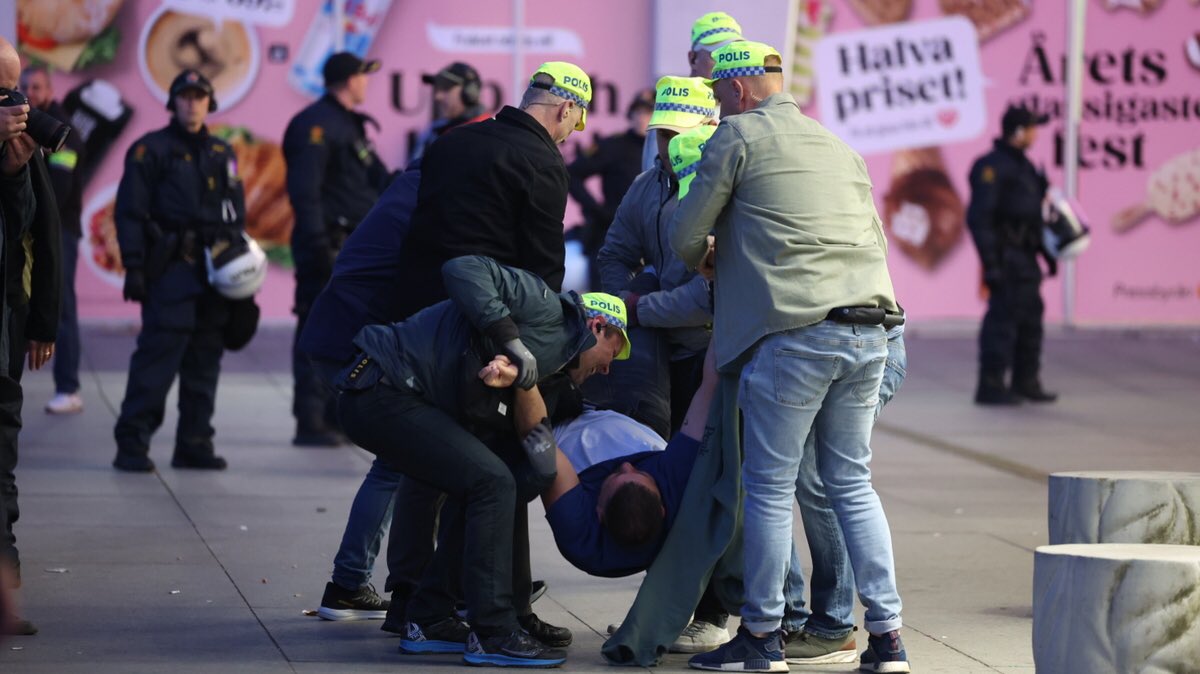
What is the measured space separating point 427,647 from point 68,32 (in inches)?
466

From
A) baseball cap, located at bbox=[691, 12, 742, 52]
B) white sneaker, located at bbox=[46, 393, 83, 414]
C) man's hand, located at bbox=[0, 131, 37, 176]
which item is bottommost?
white sneaker, located at bbox=[46, 393, 83, 414]

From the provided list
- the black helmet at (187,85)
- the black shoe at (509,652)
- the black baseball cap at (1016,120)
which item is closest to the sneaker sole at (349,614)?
the black shoe at (509,652)

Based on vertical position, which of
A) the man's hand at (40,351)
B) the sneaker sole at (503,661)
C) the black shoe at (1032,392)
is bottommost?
the black shoe at (1032,392)

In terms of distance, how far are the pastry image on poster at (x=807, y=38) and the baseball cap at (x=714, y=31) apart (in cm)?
1038

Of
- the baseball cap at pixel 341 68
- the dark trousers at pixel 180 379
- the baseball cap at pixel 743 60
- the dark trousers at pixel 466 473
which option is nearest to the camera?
the dark trousers at pixel 466 473

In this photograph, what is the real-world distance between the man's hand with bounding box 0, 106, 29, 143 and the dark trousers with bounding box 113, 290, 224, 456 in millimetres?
3890

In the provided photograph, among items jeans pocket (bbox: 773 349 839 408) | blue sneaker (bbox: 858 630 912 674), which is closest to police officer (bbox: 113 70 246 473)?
jeans pocket (bbox: 773 349 839 408)

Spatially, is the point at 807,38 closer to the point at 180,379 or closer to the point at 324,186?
the point at 324,186

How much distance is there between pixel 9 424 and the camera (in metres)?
6.70

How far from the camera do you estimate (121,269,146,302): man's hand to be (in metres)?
10.1

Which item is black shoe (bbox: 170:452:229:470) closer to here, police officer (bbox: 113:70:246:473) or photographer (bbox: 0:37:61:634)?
police officer (bbox: 113:70:246:473)

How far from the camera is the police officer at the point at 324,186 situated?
10.9 meters

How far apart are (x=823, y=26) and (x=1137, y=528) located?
12240 millimetres

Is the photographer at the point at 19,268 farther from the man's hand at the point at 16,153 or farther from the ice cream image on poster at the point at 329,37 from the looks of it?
the ice cream image on poster at the point at 329,37
